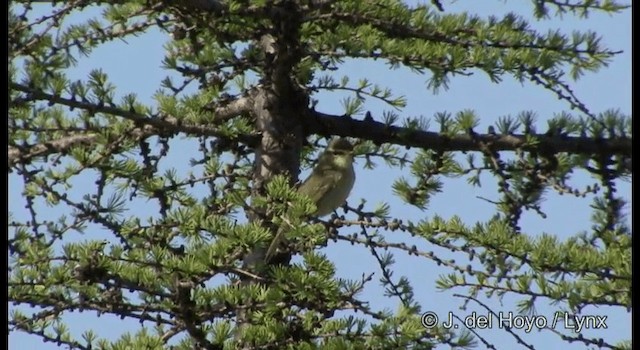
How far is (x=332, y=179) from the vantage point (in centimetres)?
782

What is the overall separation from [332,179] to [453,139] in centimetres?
194

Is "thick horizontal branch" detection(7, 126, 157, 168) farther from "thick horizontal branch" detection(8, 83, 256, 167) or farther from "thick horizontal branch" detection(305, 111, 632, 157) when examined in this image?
"thick horizontal branch" detection(305, 111, 632, 157)

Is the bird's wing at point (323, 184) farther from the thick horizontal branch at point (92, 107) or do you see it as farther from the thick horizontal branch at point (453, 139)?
the thick horizontal branch at point (92, 107)

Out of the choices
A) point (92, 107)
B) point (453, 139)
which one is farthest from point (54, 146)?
point (453, 139)

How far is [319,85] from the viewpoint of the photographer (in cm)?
648

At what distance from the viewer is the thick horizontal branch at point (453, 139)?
5461mm

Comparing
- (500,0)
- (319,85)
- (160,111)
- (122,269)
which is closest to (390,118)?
(319,85)

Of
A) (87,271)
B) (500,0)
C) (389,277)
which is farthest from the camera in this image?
(500,0)

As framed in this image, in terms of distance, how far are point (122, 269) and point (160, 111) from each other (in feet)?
3.61

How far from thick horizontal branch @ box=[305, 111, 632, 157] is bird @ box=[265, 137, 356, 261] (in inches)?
41.1

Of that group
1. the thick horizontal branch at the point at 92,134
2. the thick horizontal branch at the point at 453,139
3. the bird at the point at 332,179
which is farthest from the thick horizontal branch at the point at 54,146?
the bird at the point at 332,179

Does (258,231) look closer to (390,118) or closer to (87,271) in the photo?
(87,271)

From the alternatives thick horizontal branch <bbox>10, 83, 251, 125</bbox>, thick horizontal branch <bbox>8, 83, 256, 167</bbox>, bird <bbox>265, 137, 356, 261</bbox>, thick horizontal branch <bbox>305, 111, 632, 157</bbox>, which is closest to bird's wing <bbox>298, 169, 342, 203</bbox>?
bird <bbox>265, 137, 356, 261</bbox>

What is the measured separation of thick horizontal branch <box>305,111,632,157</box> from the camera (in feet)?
17.9
